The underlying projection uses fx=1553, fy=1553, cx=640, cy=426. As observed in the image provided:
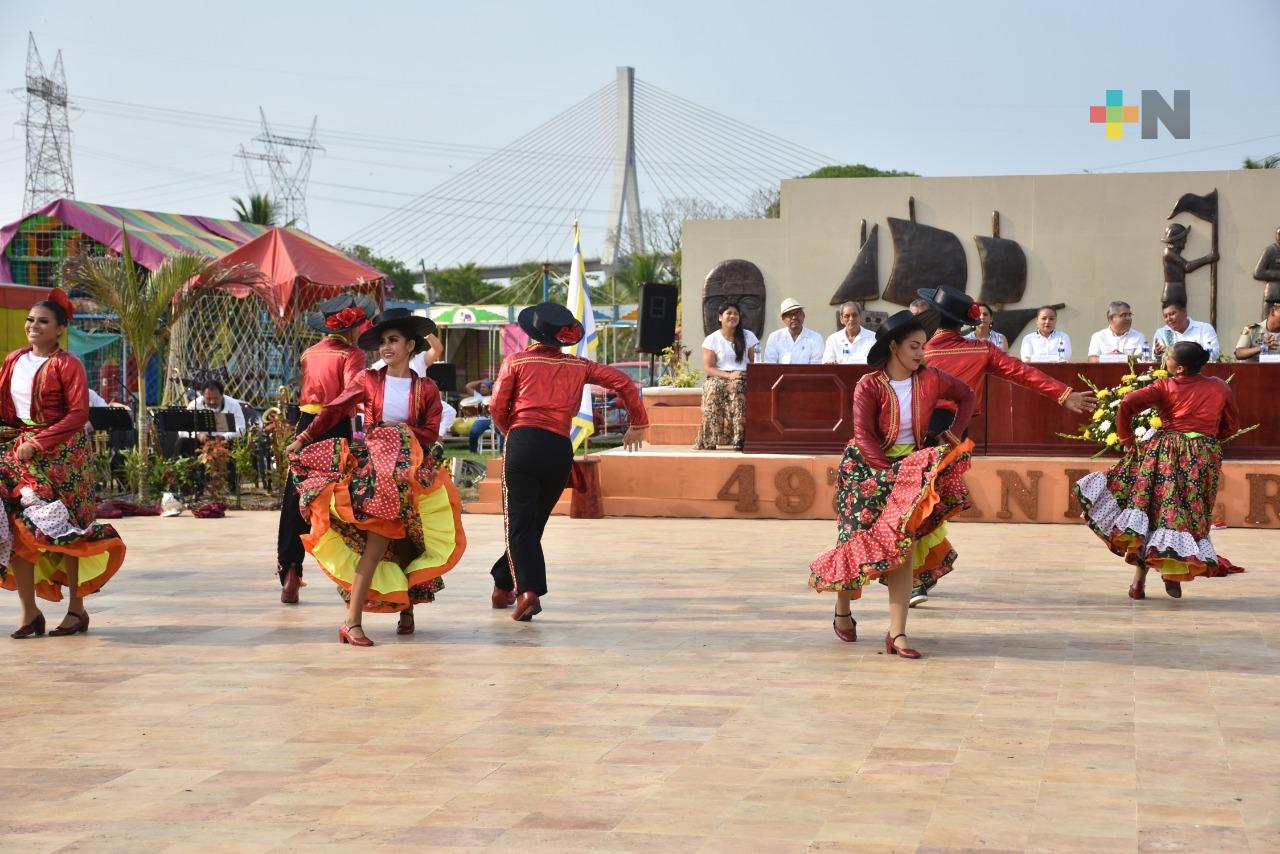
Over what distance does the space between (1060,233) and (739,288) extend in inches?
147

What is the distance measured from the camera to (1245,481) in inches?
494

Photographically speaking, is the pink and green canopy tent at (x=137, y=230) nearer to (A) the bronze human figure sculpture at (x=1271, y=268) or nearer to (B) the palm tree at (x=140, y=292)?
(B) the palm tree at (x=140, y=292)

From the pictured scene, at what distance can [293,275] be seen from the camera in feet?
71.7

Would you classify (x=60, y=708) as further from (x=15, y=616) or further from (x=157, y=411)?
(x=157, y=411)

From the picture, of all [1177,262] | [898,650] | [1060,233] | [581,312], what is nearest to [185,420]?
[581,312]

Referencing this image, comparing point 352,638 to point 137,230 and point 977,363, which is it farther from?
point 137,230

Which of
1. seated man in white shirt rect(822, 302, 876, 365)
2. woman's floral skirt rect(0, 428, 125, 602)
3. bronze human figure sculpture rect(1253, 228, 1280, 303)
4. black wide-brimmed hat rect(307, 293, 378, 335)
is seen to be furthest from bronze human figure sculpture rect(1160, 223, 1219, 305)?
woman's floral skirt rect(0, 428, 125, 602)

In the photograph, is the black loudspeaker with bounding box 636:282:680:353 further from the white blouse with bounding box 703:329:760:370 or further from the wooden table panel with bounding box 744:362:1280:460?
the wooden table panel with bounding box 744:362:1280:460

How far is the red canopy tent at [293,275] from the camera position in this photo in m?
21.9

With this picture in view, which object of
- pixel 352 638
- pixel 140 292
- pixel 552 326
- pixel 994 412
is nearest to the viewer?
pixel 352 638

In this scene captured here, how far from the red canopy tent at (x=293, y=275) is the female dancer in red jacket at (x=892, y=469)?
1543 centimetres

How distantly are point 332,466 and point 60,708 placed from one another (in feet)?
5.74

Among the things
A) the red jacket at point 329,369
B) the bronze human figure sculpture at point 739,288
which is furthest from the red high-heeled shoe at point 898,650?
the bronze human figure sculpture at point 739,288

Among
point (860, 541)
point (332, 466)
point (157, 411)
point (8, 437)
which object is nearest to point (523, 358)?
point (332, 466)
